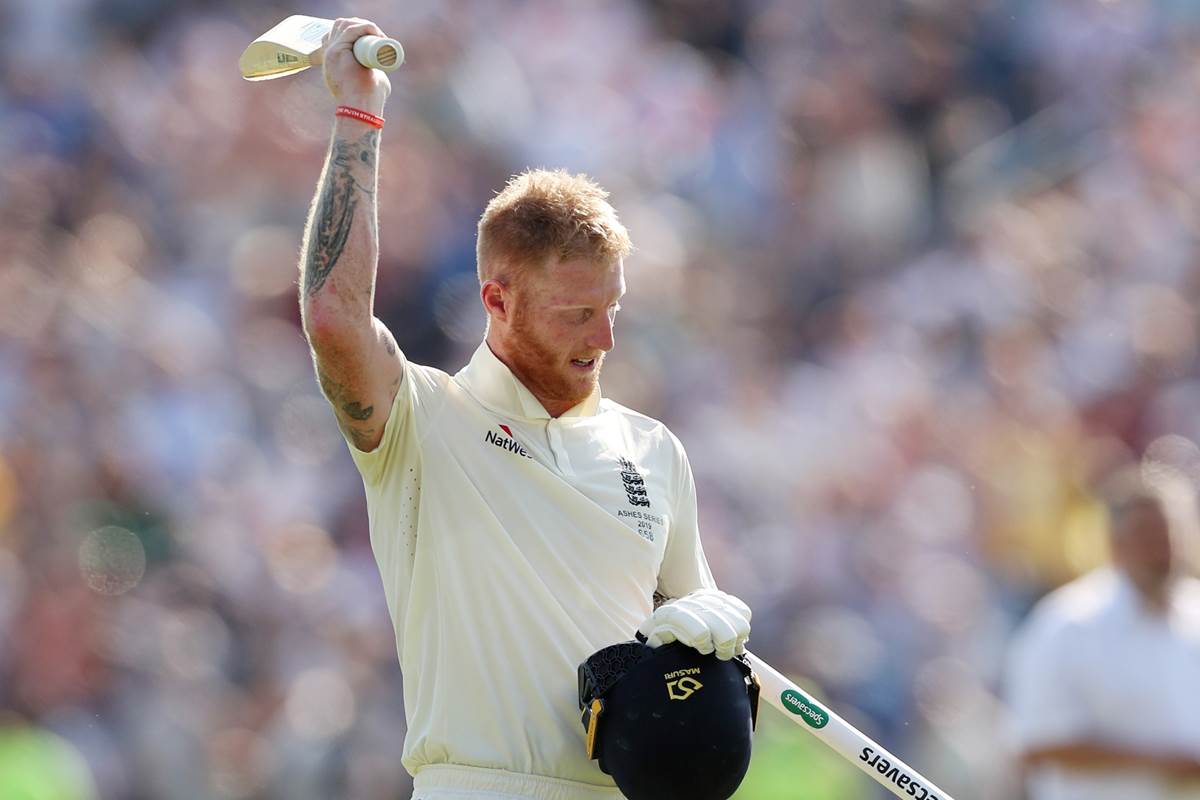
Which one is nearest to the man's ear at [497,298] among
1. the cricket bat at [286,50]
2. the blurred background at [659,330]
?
the cricket bat at [286,50]

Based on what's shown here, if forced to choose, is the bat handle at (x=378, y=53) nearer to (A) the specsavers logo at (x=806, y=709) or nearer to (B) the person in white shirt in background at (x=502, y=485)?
(B) the person in white shirt in background at (x=502, y=485)

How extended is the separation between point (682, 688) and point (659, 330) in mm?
6978

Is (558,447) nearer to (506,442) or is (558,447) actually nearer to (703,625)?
(506,442)

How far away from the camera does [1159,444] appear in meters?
10.4

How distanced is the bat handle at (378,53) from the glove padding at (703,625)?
52.3 inches

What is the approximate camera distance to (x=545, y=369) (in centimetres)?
455

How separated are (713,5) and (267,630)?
6.33 metres

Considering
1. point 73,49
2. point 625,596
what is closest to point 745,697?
point 625,596

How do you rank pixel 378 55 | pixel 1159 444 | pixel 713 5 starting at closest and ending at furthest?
pixel 378 55
pixel 1159 444
pixel 713 5

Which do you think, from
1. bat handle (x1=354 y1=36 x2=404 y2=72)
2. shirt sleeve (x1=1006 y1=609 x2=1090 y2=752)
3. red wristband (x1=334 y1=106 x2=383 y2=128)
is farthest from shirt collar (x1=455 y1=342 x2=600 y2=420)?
shirt sleeve (x1=1006 y1=609 x2=1090 y2=752)

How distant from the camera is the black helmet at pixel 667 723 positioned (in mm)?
4047

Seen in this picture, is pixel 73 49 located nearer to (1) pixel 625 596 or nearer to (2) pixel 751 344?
(2) pixel 751 344

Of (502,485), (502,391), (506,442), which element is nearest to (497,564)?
(502,485)

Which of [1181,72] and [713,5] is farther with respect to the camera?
[713,5]
